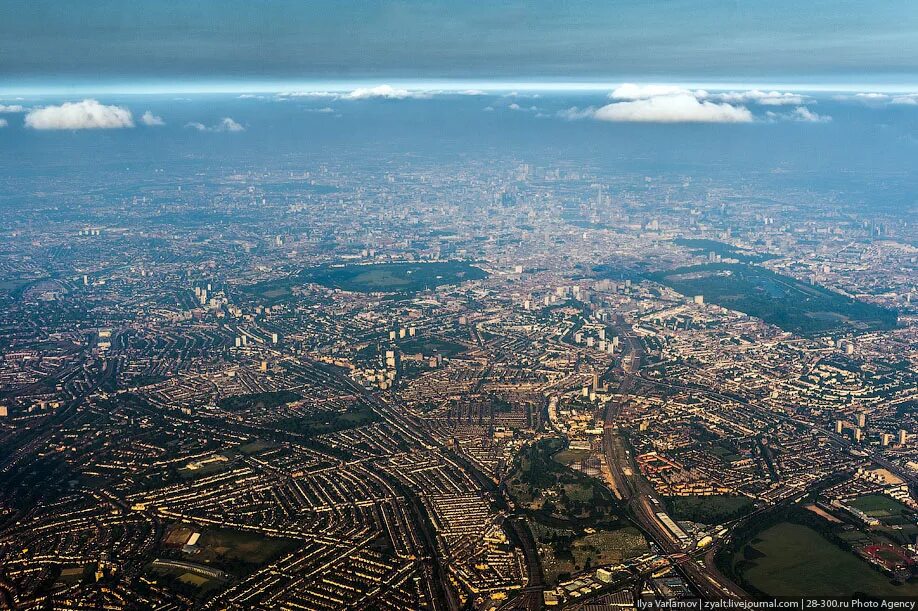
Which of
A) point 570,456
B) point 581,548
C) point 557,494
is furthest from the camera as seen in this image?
point 570,456

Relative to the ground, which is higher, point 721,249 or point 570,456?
point 721,249

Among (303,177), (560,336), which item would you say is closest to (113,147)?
(303,177)

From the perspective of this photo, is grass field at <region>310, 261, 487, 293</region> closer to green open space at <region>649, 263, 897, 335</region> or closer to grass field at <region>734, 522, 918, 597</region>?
green open space at <region>649, 263, 897, 335</region>

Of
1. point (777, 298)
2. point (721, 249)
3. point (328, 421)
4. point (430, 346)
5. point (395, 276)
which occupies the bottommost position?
point (328, 421)

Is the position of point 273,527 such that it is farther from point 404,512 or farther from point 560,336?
point 560,336

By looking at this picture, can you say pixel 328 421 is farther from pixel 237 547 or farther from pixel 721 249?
pixel 721 249

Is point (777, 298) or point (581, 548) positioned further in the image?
point (777, 298)

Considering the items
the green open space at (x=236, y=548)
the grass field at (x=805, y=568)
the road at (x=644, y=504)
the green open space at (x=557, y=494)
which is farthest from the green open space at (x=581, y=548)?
the green open space at (x=236, y=548)

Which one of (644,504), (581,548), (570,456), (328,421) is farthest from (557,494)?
(328,421)
